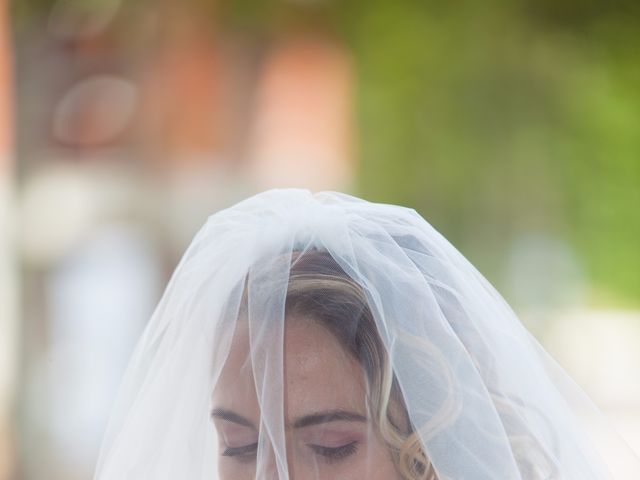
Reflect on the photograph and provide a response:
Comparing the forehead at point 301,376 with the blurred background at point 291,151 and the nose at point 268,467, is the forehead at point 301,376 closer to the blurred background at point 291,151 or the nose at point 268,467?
the nose at point 268,467

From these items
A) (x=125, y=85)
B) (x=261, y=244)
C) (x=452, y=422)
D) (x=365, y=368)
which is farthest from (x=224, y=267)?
(x=125, y=85)

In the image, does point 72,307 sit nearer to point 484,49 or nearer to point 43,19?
point 43,19

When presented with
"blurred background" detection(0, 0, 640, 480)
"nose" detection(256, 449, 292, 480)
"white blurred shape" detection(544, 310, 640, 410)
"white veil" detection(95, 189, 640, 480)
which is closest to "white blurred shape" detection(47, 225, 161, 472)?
"blurred background" detection(0, 0, 640, 480)

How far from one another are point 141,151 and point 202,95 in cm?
52

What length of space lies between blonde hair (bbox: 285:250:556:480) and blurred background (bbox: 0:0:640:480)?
4.42 metres

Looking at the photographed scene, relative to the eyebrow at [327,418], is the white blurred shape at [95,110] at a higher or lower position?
lower

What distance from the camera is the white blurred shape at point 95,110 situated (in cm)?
636

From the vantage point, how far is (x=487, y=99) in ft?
23.9

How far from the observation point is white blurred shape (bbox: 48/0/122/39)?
A: 6.32m

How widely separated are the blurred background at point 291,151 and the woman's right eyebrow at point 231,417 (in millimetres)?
4360

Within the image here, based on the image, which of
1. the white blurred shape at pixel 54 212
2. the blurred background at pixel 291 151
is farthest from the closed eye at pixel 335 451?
the white blurred shape at pixel 54 212

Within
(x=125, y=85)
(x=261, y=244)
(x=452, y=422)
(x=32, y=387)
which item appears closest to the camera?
(x=452, y=422)

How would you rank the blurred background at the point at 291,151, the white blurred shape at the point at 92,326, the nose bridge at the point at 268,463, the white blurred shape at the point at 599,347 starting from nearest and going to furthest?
the nose bridge at the point at 268,463
the white blurred shape at the point at 92,326
the blurred background at the point at 291,151
the white blurred shape at the point at 599,347

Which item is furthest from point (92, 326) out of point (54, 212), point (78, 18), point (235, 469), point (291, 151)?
point (235, 469)
